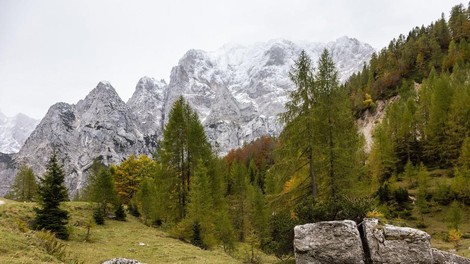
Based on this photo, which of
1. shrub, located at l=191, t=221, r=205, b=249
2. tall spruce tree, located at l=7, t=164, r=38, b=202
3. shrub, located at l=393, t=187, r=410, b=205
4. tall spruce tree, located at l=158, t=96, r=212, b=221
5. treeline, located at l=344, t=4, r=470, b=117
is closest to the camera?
shrub, located at l=191, t=221, r=205, b=249

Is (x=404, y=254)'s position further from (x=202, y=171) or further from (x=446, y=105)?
(x=446, y=105)

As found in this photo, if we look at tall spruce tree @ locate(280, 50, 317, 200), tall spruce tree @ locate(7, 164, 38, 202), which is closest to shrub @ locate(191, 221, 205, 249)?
tall spruce tree @ locate(280, 50, 317, 200)

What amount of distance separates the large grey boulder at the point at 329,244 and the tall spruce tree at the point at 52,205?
61.6ft

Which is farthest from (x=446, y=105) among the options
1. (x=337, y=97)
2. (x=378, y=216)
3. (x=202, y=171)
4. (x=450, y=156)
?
(x=378, y=216)

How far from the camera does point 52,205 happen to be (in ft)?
82.8

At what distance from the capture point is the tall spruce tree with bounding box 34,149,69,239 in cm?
2416

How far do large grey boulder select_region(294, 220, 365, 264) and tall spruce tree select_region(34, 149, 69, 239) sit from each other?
18785mm

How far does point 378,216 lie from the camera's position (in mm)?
15344

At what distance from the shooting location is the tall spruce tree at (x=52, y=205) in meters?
24.2

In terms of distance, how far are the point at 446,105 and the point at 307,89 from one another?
5217 centimetres

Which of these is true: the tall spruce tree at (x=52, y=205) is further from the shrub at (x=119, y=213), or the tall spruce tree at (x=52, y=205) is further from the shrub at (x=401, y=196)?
the shrub at (x=401, y=196)

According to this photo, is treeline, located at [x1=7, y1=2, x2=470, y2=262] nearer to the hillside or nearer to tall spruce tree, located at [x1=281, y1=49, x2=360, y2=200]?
tall spruce tree, located at [x1=281, y1=49, x2=360, y2=200]

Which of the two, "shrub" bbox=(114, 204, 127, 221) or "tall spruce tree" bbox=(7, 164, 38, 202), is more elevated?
"tall spruce tree" bbox=(7, 164, 38, 202)

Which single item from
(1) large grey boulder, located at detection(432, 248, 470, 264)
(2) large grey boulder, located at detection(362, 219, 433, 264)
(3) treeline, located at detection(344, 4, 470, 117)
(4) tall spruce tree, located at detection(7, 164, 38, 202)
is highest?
(3) treeline, located at detection(344, 4, 470, 117)
